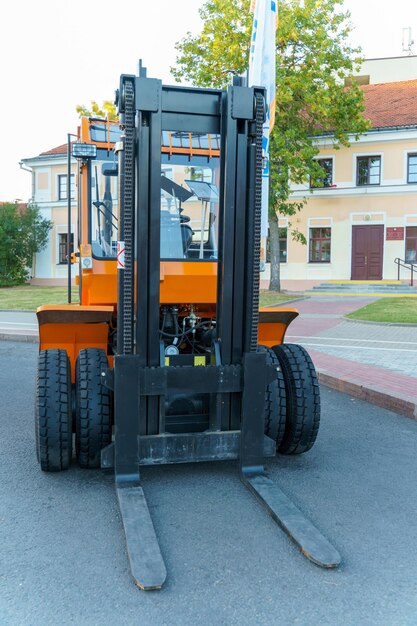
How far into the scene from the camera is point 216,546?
11.6 feet

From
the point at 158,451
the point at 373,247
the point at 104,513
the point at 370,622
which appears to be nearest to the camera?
the point at 370,622

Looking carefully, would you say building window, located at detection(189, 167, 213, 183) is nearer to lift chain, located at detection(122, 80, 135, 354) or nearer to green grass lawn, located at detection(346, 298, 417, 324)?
lift chain, located at detection(122, 80, 135, 354)

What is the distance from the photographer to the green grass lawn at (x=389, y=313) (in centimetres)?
1606

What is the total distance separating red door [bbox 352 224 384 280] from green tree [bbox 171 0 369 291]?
7.32 metres

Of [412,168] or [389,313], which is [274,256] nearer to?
[412,168]

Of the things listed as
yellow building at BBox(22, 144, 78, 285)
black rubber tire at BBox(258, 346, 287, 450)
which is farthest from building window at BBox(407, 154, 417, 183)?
black rubber tire at BBox(258, 346, 287, 450)

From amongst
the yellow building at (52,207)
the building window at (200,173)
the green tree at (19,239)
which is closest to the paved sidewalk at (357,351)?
the building window at (200,173)

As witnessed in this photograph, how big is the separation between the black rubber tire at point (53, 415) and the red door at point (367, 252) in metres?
30.6

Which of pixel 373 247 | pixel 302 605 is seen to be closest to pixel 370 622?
pixel 302 605

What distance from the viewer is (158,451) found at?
4344 mm

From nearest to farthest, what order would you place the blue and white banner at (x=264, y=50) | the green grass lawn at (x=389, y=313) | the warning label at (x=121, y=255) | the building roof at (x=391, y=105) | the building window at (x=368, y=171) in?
the warning label at (x=121, y=255)
the blue and white banner at (x=264, y=50)
the green grass lawn at (x=389, y=313)
the building window at (x=368, y=171)
the building roof at (x=391, y=105)

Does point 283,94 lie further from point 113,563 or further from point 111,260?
point 113,563

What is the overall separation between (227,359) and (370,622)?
207cm

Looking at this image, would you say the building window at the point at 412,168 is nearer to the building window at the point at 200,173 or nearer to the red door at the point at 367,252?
the red door at the point at 367,252
